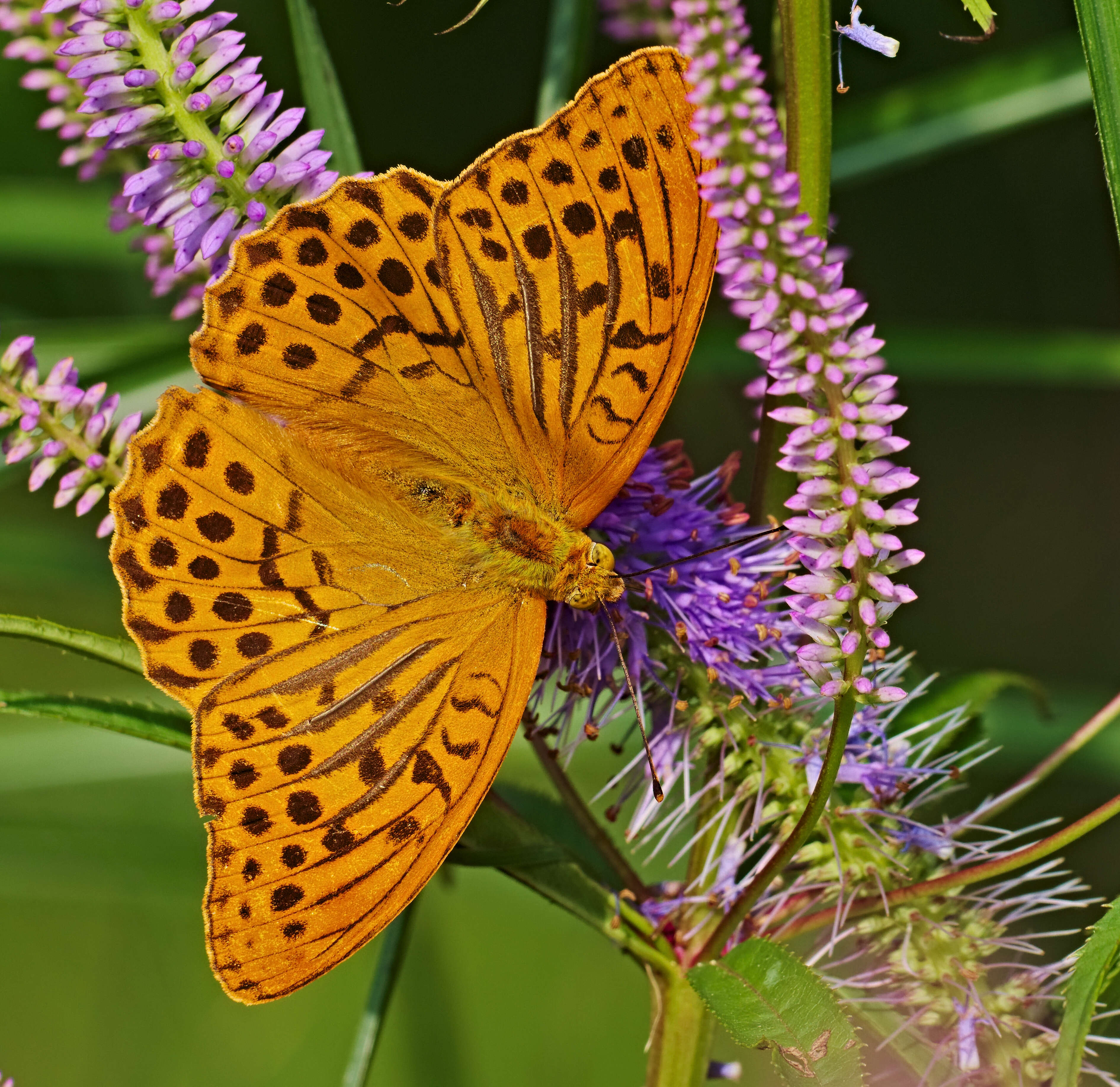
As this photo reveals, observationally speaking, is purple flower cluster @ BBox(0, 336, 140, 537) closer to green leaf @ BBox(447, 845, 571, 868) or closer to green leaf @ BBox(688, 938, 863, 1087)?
green leaf @ BBox(447, 845, 571, 868)

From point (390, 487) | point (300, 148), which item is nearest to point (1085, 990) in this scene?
point (390, 487)

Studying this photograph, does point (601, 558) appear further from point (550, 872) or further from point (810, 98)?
point (810, 98)

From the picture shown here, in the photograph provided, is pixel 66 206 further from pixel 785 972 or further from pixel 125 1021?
pixel 785 972

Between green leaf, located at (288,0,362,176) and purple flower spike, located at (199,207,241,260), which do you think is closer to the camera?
purple flower spike, located at (199,207,241,260)

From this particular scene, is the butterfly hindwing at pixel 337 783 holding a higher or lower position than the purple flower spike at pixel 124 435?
lower

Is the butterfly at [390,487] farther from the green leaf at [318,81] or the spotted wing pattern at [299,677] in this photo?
the green leaf at [318,81]

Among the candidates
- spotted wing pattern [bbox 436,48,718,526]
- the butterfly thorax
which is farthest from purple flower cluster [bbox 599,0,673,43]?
the butterfly thorax

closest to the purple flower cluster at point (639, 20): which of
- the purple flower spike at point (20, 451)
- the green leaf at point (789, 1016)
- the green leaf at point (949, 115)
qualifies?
the green leaf at point (949, 115)
